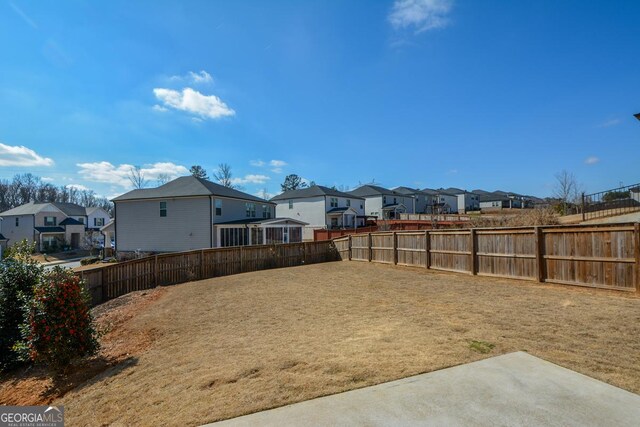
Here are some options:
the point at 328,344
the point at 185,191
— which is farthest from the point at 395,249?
the point at 185,191

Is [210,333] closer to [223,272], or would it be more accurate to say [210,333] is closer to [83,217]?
[223,272]

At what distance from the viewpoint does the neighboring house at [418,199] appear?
58003mm

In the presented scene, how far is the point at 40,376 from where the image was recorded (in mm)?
5559

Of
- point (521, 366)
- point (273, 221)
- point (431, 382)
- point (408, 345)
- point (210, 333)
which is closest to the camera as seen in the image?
point (431, 382)

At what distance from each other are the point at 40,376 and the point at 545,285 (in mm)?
11884

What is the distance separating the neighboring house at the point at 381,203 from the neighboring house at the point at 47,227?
38553 millimetres

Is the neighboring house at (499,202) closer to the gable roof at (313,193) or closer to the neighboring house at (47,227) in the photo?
the gable roof at (313,193)

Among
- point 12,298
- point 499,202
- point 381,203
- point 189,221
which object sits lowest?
point 12,298

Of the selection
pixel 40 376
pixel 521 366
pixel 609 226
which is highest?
pixel 609 226

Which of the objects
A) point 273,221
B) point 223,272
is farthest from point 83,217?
point 223,272

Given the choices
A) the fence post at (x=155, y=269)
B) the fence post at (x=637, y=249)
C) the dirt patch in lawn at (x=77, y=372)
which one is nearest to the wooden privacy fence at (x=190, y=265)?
the fence post at (x=155, y=269)

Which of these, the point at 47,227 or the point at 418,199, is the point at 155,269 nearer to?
the point at 47,227

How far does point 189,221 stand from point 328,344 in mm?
22967

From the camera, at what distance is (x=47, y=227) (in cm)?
4272
